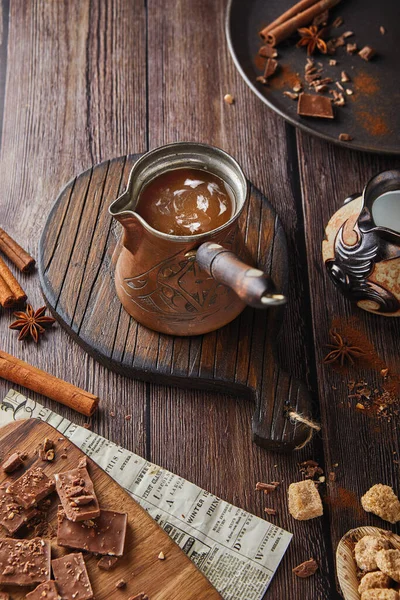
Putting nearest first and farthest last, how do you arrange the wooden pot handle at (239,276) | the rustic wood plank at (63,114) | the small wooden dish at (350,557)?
the wooden pot handle at (239,276)
the small wooden dish at (350,557)
the rustic wood plank at (63,114)

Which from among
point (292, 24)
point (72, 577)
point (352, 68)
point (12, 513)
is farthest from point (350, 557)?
point (292, 24)

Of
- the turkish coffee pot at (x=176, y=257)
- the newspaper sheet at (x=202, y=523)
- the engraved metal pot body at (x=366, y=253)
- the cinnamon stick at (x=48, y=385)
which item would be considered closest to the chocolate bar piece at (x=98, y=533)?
the newspaper sheet at (x=202, y=523)

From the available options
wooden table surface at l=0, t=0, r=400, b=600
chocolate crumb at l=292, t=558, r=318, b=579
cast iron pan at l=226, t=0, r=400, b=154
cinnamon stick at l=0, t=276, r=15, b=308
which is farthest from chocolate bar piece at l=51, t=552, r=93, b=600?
cast iron pan at l=226, t=0, r=400, b=154

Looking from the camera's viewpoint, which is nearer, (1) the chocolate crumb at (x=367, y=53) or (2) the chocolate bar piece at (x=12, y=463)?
(2) the chocolate bar piece at (x=12, y=463)

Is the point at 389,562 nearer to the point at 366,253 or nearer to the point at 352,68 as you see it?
the point at 366,253

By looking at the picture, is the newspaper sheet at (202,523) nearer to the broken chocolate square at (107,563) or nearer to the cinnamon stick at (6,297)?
the broken chocolate square at (107,563)
